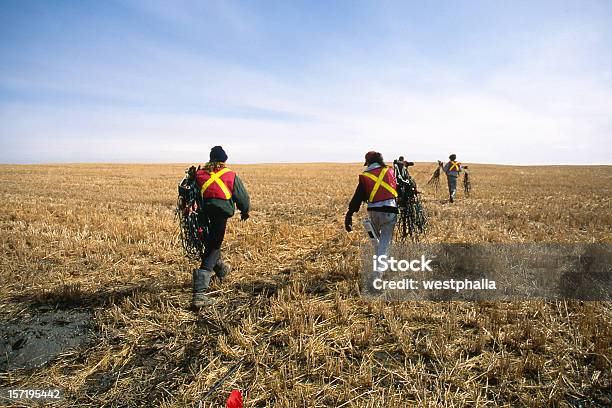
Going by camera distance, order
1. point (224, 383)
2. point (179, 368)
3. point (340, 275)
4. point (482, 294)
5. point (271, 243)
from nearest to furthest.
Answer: point (224, 383)
point (179, 368)
point (482, 294)
point (340, 275)
point (271, 243)

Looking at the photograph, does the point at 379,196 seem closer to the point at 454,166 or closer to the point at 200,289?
the point at 200,289

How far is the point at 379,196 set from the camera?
4.58 metres

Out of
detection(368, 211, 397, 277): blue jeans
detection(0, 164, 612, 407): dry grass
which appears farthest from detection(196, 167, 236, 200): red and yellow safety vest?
detection(368, 211, 397, 277): blue jeans

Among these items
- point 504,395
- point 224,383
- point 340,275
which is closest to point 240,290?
point 340,275

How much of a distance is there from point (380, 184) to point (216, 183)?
7.74ft

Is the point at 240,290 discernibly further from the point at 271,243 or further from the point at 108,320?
the point at 271,243

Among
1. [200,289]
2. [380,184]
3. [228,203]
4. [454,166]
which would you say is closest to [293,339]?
[200,289]

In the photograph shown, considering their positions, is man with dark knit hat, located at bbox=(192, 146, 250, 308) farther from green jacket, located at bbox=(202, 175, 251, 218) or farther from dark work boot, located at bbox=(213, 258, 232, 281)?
dark work boot, located at bbox=(213, 258, 232, 281)

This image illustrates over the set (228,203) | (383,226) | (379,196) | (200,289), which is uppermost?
(379,196)

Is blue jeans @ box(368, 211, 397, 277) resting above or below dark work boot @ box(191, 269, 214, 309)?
above

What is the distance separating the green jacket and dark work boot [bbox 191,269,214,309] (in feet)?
2.84

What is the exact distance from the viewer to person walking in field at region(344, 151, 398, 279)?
180 inches

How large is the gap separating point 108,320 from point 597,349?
549 centimetres

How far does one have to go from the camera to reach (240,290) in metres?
4.85
